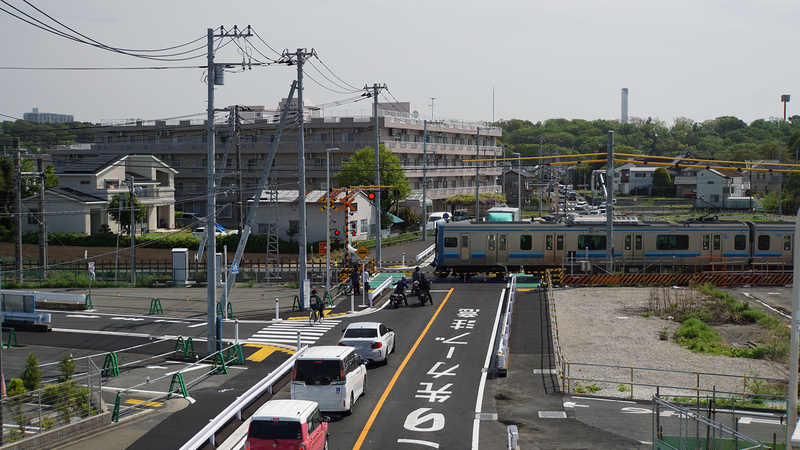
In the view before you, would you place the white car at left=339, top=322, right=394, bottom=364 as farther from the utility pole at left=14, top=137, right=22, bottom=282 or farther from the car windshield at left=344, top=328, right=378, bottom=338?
the utility pole at left=14, top=137, right=22, bottom=282

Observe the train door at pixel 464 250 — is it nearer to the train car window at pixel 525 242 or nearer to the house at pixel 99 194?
the train car window at pixel 525 242

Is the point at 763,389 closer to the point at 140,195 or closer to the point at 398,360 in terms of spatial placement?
the point at 398,360

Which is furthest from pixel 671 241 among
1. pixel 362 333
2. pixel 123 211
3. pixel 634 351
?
pixel 123 211

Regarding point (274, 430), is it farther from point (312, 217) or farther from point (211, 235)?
point (312, 217)

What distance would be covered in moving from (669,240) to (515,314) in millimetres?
14574

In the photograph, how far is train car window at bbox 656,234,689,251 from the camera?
37669mm

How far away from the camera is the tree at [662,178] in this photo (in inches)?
4353

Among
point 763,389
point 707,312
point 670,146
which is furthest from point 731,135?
point 763,389

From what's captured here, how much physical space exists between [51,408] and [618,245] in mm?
31028

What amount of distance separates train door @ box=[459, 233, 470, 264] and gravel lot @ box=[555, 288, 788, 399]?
5.86 metres

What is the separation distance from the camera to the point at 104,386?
745 inches

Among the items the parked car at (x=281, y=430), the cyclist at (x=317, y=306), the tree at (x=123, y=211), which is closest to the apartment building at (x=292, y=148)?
the tree at (x=123, y=211)

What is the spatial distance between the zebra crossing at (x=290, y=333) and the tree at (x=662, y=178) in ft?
314

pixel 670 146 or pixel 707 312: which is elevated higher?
pixel 670 146
